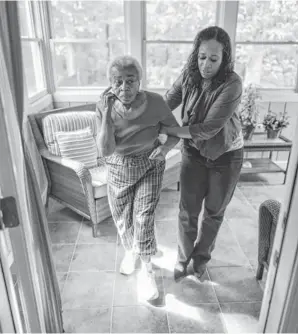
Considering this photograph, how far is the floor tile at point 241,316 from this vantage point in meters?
1.71

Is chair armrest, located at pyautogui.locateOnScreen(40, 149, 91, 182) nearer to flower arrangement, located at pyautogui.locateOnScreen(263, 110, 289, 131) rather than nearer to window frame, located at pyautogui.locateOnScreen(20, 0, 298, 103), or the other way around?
window frame, located at pyautogui.locateOnScreen(20, 0, 298, 103)

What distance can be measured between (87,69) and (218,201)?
96.9 inches

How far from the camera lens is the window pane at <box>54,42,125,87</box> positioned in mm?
3461

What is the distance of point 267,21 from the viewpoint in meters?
3.47

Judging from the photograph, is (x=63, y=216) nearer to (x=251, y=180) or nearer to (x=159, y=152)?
(x=159, y=152)

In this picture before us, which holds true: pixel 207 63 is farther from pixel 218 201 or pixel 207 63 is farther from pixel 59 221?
pixel 59 221

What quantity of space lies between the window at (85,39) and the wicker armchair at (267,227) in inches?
96.9

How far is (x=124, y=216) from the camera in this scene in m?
1.86

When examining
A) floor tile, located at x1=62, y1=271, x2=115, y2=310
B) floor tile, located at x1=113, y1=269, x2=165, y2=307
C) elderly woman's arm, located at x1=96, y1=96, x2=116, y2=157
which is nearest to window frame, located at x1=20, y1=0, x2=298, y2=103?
elderly woman's arm, located at x1=96, y1=96, x2=116, y2=157

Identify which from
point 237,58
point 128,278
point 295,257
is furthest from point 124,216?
point 237,58

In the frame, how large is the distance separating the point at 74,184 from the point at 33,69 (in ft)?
4.95

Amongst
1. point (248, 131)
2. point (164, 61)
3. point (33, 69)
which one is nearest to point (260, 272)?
point (248, 131)

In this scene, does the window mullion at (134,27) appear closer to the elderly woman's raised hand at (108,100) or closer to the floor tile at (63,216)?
the floor tile at (63,216)

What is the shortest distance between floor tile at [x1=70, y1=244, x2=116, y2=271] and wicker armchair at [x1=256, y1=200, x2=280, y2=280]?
39.6 inches
